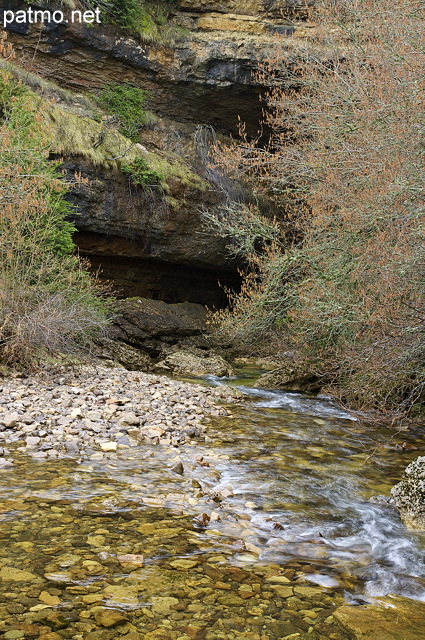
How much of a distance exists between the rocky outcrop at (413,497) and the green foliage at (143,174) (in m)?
12.0

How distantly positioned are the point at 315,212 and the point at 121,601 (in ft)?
24.7

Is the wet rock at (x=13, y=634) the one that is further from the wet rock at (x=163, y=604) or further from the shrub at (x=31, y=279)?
the shrub at (x=31, y=279)

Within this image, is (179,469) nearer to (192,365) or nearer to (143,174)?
(192,365)

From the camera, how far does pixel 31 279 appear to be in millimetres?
8719

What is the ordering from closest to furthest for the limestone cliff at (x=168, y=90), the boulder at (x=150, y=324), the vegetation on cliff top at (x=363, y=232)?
the vegetation on cliff top at (x=363, y=232) → the boulder at (x=150, y=324) → the limestone cliff at (x=168, y=90)

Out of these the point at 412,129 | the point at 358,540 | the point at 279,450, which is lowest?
the point at 279,450

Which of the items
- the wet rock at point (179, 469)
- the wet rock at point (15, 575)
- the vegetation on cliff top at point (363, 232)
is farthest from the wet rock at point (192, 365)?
the wet rock at point (15, 575)

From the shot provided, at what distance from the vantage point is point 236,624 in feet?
8.54

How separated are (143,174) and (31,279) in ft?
22.9

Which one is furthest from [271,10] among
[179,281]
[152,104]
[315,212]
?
[315,212]

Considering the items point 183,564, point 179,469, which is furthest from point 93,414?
point 183,564

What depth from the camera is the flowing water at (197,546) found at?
2.60 metres

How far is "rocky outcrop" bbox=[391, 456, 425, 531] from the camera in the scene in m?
4.05

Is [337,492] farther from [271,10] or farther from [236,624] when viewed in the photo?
[271,10]
